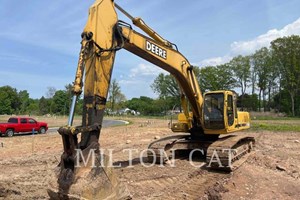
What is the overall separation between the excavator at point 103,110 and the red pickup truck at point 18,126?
1763 centimetres

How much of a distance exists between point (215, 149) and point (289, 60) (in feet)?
208

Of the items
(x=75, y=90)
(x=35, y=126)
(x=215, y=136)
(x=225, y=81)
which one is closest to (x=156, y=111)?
(x=225, y=81)

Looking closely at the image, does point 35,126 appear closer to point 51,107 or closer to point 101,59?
point 101,59

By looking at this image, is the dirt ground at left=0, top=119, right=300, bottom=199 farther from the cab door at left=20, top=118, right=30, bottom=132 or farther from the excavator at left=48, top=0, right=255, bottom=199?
the cab door at left=20, top=118, right=30, bottom=132

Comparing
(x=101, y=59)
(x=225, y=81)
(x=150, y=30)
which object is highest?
(x=225, y=81)

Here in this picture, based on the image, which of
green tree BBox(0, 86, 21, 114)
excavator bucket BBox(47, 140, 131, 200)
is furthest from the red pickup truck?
green tree BBox(0, 86, 21, 114)

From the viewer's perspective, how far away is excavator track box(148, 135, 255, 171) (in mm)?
10070

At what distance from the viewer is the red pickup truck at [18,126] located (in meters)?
25.4

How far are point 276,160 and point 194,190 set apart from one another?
194 inches

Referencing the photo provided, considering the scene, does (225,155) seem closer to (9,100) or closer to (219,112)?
(219,112)

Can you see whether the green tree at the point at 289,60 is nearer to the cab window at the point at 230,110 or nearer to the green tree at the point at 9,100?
the cab window at the point at 230,110

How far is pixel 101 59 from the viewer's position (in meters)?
6.64

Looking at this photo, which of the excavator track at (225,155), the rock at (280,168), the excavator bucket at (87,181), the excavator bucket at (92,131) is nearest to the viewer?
the excavator bucket at (87,181)

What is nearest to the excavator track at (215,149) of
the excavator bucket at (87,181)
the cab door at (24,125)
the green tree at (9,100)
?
the excavator bucket at (87,181)
